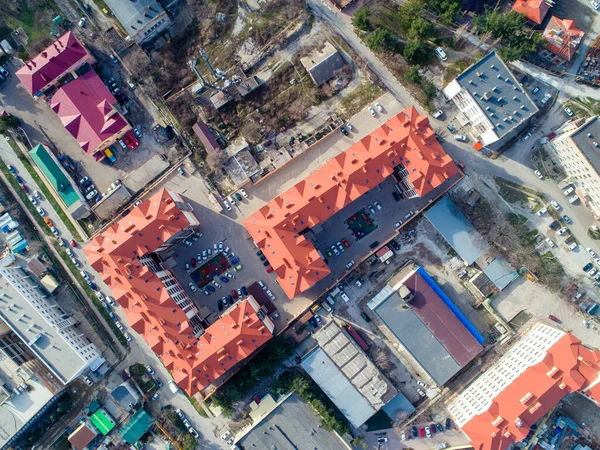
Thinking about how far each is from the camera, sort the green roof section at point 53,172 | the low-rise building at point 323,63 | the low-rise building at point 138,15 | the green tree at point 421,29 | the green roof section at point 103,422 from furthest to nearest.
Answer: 1. the low-rise building at point 323,63
2. the green roof section at point 103,422
3. the green roof section at point 53,172
4. the green tree at point 421,29
5. the low-rise building at point 138,15

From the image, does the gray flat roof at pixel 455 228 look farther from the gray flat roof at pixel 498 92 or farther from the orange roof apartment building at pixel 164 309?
the orange roof apartment building at pixel 164 309

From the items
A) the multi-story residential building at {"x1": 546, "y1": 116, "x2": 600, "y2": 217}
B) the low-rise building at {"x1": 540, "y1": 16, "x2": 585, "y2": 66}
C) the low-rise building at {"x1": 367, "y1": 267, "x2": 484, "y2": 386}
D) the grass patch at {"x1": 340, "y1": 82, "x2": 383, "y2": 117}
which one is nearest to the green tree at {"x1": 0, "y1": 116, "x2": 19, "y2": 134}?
the grass patch at {"x1": 340, "y1": 82, "x2": 383, "y2": 117}

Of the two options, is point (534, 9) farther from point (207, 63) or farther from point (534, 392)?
point (534, 392)

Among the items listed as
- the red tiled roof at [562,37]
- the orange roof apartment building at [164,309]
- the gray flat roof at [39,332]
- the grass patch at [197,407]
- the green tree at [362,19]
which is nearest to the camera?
the orange roof apartment building at [164,309]

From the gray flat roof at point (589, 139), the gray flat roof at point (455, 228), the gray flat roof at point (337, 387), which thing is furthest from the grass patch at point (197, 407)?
the gray flat roof at point (589, 139)

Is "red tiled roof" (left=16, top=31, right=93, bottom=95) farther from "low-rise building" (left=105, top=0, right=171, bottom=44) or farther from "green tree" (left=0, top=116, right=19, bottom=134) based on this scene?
"low-rise building" (left=105, top=0, right=171, bottom=44)

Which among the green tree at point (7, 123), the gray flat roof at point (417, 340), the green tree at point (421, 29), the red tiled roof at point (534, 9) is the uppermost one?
the green tree at point (7, 123)

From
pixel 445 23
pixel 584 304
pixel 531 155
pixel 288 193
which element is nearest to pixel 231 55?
pixel 288 193

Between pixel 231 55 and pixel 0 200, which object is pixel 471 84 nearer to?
pixel 231 55
